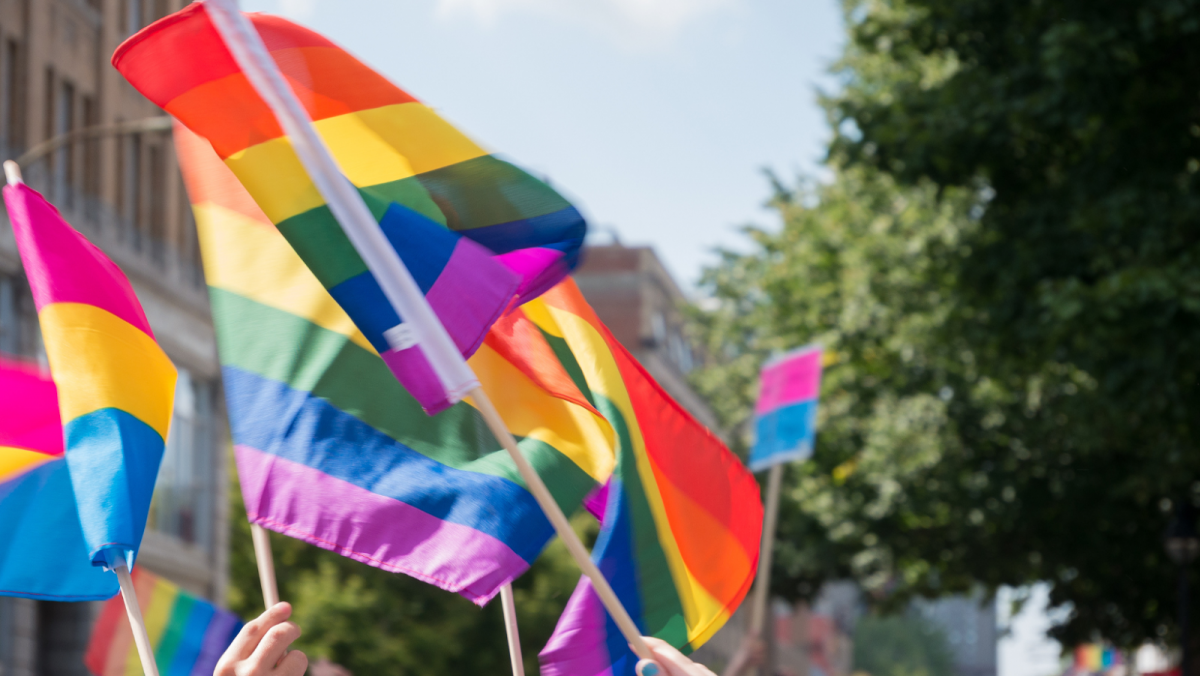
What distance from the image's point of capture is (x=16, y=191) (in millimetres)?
5023

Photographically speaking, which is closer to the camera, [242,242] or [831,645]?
[242,242]

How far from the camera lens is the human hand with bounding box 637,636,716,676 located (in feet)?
10.2

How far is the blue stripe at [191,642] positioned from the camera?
693 centimetres

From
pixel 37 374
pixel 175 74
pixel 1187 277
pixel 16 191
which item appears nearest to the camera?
pixel 175 74

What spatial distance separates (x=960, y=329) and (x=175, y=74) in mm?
11476

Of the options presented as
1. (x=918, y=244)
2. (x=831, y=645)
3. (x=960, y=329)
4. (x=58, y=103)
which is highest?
(x=58, y=103)

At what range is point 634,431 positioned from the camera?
5000 mm

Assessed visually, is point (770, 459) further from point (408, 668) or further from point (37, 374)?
point (408, 668)

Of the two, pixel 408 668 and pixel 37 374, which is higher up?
pixel 37 374

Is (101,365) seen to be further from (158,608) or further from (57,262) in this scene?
(158,608)

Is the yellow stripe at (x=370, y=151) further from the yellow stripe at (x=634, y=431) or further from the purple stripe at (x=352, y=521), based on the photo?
the yellow stripe at (x=634, y=431)

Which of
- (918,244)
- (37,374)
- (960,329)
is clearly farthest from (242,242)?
(918,244)

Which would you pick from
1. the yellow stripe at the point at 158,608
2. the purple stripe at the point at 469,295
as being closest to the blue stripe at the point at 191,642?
the yellow stripe at the point at 158,608

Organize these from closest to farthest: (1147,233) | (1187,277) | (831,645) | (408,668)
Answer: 1. (1187,277)
2. (1147,233)
3. (408,668)
4. (831,645)
